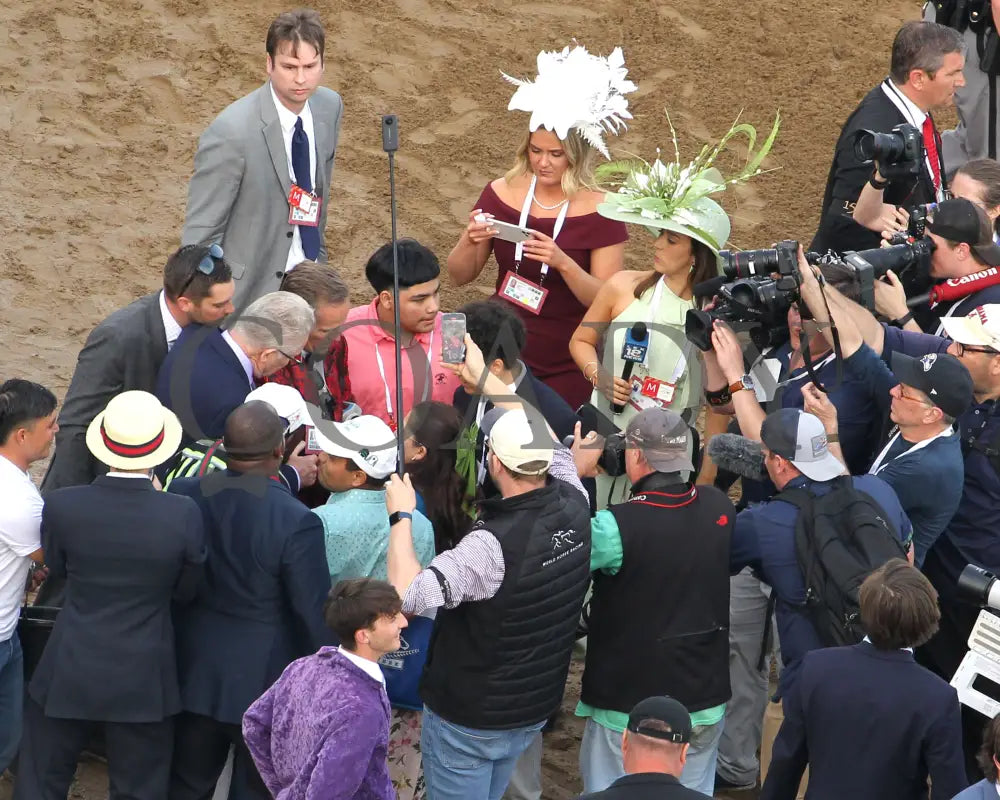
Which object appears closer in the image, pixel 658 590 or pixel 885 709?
pixel 885 709

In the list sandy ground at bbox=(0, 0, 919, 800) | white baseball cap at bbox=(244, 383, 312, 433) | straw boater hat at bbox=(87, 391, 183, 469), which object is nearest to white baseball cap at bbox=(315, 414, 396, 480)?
white baseball cap at bbox=(244, 383, 312, 433)

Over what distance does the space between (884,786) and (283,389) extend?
222 cm

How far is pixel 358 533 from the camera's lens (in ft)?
14.8

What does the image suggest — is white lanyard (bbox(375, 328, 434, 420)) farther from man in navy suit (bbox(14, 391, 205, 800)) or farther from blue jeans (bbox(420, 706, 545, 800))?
blue jeans (bbox(420, 706, 545, 800))

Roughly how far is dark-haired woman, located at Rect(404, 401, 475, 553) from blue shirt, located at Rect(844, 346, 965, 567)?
1357 millimetres

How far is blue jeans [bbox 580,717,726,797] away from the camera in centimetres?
457

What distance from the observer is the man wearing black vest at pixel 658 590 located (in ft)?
14.5

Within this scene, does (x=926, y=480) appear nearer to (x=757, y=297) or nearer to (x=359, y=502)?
(x=757, y=297)

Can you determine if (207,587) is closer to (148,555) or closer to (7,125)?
(148,555)

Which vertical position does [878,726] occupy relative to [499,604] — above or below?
above

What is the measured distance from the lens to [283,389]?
4883 millimetres

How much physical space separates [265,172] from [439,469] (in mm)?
2045

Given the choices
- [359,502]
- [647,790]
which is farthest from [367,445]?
[647,790]

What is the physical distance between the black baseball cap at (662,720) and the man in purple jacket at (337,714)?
70cm
